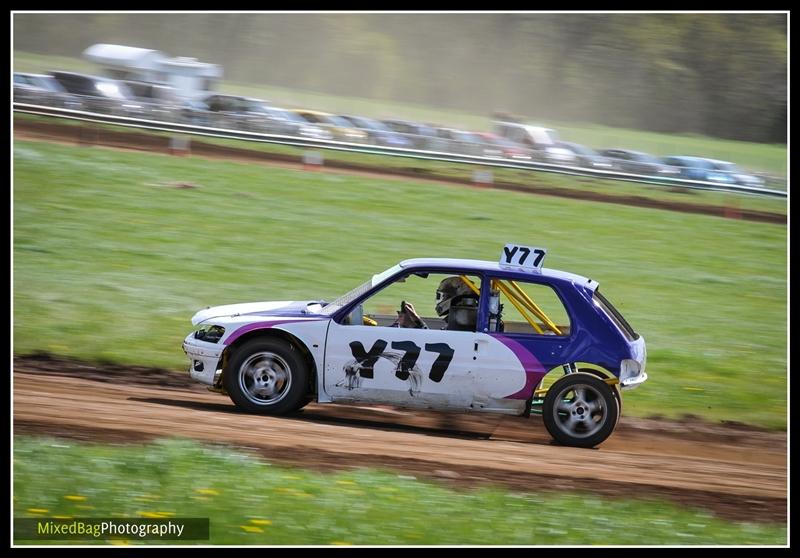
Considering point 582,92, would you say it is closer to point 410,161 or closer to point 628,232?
point 410,161

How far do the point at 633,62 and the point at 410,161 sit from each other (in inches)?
495

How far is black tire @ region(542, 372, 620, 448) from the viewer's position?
8461 mm

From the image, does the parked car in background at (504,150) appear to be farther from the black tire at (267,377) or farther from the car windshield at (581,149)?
the black tire at (267,377)

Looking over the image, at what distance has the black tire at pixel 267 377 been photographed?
28.0ft

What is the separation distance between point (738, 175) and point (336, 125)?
10.7m

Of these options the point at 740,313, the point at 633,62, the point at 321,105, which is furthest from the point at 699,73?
the point at 740,313

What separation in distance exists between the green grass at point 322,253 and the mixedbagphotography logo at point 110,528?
413 centimetres

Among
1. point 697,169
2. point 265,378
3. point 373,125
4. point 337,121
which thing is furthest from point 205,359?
point 697,169

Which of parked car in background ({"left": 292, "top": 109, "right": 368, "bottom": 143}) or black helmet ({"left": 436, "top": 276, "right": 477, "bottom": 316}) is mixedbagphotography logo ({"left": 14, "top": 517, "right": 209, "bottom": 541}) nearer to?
black helmet ({"left": 436, "top": 276, "right": 477, "bottom": 316})

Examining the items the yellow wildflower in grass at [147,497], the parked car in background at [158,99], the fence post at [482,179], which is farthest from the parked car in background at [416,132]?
the yellow wildflower in grass at [147,497]

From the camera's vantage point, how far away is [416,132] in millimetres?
25594

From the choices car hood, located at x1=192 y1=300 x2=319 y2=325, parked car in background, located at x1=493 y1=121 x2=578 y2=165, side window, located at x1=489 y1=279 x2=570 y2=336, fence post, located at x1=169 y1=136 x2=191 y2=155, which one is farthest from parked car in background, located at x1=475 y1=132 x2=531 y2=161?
car hood, located at x1=192 y1=300 x2=319 y2=325

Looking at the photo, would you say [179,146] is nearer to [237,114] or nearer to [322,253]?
[237,114]

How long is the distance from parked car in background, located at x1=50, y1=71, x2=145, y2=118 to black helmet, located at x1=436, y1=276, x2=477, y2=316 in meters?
15.9
